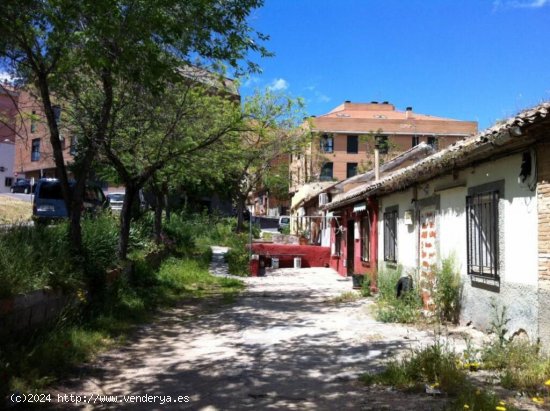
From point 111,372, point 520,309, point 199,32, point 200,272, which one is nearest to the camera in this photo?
point 111,372

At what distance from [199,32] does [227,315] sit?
17.4ft

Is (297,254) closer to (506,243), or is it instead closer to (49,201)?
(49,201)

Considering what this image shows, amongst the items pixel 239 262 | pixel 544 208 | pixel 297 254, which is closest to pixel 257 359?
pixel 544 208

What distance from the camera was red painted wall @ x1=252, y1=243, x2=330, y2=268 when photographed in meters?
23.1

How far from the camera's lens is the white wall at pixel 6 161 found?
57188 millimetres

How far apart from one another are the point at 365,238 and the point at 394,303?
6470mm

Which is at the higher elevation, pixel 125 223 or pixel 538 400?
pixel 125 223

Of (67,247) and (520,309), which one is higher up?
(67,247)

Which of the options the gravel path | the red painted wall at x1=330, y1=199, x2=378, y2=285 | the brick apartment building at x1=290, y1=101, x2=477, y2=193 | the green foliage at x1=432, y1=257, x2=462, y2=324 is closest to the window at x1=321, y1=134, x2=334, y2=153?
the brick apartment building at x1=290, y1=101, x2=477, y2=193

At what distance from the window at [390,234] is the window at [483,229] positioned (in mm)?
4578

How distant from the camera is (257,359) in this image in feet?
22.5

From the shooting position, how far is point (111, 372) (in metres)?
6.20

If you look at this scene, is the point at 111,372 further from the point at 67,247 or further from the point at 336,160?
the point at 336,160

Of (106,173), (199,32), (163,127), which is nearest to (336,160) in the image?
(106,173)
